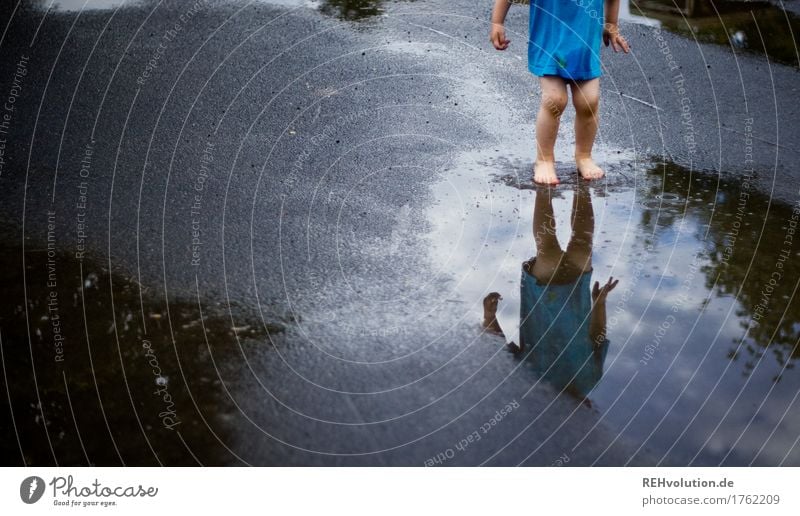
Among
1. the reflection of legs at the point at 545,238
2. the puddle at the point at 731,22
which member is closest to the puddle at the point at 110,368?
the reflection of legs at the point at 545,238

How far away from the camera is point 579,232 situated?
12.5ft

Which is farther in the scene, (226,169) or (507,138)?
(507,138)

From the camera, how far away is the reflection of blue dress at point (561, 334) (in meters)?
2.88

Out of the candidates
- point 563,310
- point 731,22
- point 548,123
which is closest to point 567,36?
point 548,123

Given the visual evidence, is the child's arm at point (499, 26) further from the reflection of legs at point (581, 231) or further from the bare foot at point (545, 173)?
the reflection of legs at point (581, 231)

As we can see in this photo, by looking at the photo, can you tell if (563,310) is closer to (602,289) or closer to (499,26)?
(602,289)

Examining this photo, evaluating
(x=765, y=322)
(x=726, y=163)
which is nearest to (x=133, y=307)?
(x=765, y=322)

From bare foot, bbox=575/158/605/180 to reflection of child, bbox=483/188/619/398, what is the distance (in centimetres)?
40

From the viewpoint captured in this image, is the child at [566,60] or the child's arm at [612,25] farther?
the child's arm at [612,25]

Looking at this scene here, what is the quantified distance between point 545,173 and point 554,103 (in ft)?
1.11

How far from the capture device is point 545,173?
14.0ft
